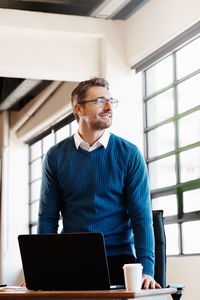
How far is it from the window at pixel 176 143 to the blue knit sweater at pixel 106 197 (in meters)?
2.51

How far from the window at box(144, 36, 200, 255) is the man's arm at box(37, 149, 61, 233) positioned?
8.25 feet

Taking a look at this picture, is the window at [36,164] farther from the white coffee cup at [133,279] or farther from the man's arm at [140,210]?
the white coffee cup at [133,279]

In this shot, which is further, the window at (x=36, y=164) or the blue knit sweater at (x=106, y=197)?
the window at (x=36, y=164)

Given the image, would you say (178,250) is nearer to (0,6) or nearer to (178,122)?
(178,122)

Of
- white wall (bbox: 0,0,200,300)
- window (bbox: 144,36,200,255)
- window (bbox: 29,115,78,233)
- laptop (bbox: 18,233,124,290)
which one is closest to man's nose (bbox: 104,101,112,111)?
laptop (bbox: 18,233,124,290)

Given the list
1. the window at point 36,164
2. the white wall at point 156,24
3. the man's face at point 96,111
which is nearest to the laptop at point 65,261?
the man's face at point 96,111

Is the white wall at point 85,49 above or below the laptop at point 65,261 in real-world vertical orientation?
above

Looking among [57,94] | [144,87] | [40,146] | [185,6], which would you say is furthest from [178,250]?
[40,146]

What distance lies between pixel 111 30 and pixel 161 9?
770 mm

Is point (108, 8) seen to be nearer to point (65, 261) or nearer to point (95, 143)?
point (95, 143)

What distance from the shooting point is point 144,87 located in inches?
238

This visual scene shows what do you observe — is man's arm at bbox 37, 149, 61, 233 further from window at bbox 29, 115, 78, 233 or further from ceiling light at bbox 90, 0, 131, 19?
window at bbox 29, 115, 78, 233

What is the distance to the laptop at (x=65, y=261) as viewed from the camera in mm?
1893

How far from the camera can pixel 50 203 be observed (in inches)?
103
